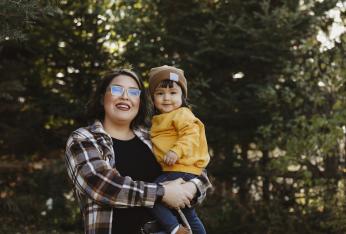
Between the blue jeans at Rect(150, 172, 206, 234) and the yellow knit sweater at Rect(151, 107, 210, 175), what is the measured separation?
4 cm

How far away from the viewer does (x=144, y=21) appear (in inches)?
273

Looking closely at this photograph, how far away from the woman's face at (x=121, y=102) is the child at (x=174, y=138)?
22 cm

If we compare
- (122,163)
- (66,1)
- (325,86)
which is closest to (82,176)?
(122,163)

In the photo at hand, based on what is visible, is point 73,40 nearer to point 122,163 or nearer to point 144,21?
point 144,21

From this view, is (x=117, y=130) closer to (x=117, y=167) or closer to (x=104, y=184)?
(x=117, y=167)

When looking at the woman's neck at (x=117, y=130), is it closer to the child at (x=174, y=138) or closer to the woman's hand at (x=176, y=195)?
the child at (x=174, y=138)

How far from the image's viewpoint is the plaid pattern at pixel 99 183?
230 cm

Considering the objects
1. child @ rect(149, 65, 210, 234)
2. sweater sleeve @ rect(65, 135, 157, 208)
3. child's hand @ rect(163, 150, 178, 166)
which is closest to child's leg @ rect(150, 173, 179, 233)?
child @ rect(149, 65, 210, 234)

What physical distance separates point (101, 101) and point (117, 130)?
21 cm

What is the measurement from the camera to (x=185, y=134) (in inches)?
108

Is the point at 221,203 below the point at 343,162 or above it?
below

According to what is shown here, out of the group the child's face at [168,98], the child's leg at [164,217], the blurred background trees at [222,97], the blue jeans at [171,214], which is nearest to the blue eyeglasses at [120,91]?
the child's face at [168,98]

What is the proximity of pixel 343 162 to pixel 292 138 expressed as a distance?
0.90m

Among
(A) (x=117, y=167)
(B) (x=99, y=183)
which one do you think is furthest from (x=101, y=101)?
(B) (x=99, y=183)
